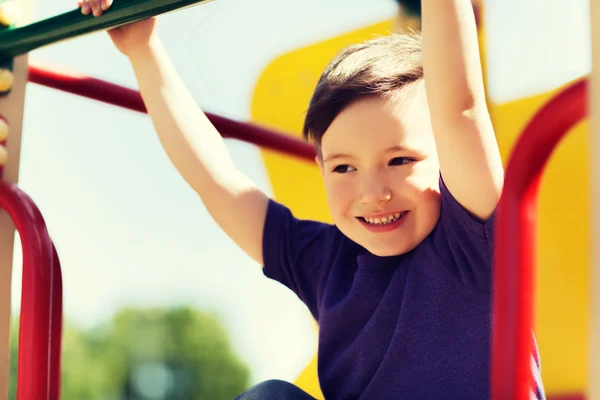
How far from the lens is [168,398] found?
14773 millimetres

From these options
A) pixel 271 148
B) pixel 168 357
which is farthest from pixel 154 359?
pixel 271 148

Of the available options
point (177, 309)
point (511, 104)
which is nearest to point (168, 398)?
point (177, 309)

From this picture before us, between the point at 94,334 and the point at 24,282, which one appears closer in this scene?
the point at 24,282

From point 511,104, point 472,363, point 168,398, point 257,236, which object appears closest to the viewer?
point 472,363

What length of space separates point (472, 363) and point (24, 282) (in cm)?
50

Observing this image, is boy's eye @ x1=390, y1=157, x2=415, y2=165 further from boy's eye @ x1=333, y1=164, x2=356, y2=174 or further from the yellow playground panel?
the yellow playground panel

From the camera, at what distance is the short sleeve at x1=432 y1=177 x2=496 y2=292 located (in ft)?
2.76

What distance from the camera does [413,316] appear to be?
93 centimetres

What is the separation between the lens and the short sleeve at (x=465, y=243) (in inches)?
33.1

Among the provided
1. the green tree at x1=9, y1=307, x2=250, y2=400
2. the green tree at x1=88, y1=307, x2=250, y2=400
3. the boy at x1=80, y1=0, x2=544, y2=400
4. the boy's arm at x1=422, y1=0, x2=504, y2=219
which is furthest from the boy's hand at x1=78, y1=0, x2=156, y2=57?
the green tree at x1=88, y1=307, x2=250, y2=400

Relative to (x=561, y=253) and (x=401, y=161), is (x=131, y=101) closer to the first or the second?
(x=401, y=161)

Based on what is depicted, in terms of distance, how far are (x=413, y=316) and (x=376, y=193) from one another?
0.46ft

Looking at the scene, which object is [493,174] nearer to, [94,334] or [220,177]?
[220,177]

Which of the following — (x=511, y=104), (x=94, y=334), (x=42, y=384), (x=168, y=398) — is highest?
(x=511, y=104)
